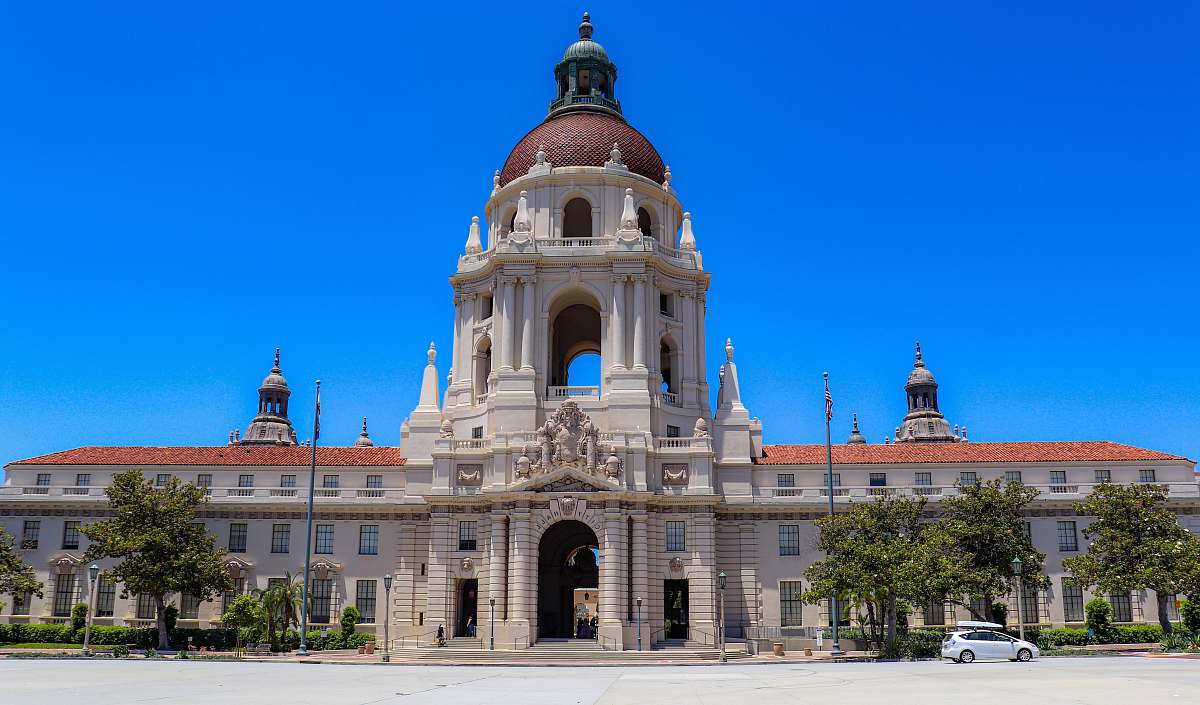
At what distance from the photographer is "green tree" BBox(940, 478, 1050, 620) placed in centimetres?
6231

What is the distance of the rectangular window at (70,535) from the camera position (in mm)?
73875

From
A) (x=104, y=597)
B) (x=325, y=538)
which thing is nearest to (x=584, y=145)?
(x=325, y=538)

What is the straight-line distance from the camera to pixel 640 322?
238 ft

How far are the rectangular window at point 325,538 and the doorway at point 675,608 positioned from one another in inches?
914

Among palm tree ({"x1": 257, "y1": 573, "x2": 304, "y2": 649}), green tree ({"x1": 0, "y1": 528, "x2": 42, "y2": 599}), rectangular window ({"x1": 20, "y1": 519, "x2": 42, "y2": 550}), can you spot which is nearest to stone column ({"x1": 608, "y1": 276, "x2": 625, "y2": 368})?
palm tree ({"x1": 257, "y1": 573, "x2": 304, "y2": 649})

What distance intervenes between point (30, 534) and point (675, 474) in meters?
45.5

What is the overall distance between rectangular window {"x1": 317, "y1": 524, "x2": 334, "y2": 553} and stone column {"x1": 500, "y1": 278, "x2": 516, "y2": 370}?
16.5 meters

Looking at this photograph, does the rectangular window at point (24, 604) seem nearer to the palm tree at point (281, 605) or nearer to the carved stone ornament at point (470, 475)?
the palm tree at point (281, 605)

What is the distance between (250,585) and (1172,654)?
5566cm

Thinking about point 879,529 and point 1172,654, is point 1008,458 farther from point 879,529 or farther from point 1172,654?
point 1172,654

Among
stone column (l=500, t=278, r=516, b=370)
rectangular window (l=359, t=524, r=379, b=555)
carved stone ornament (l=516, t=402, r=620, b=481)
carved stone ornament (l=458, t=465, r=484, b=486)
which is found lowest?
rectangular window (l=359, t=524, r=379, b=555)

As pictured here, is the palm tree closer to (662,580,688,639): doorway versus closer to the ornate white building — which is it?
the ornate white building

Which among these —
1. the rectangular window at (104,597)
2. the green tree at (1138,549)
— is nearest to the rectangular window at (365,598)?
the rectangular window at (104,597)

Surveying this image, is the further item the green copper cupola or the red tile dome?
the green copper cupola
